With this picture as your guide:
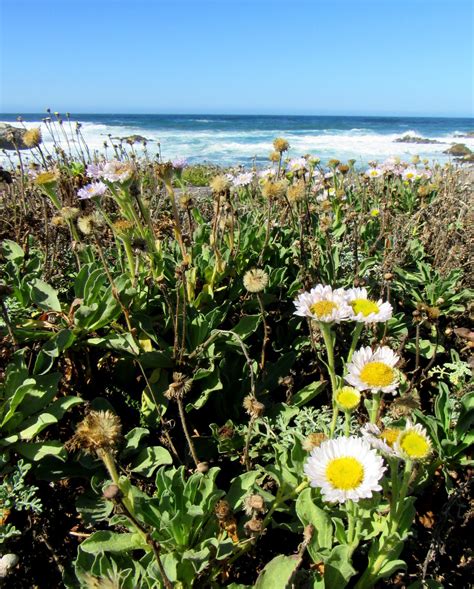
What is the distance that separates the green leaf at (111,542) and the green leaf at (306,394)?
1060 millimetres

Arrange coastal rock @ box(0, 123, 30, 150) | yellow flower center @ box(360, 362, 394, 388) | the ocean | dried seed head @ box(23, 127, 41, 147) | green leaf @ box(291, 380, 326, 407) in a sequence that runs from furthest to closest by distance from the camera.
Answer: the ocean < coastal rock @ box(0, 123, 30, 150) < dried seed head @ box(23, 127, 41, 147) < green leaf @ box(291, 380, 326, 407) < yellow flower center @ box(360, 362, 394, 388)

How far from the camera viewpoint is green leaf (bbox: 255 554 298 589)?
149cm

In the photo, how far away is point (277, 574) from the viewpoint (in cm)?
151

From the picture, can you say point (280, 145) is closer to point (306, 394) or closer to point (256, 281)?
point (256, 281)

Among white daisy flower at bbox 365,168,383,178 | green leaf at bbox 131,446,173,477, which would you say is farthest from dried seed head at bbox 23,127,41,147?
white daisy flower at bbox 365,168,383,178

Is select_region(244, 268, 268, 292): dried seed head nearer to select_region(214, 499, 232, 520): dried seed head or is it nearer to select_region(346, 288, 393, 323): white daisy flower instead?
select_region(346, 288, 393, 323): white daisy flower

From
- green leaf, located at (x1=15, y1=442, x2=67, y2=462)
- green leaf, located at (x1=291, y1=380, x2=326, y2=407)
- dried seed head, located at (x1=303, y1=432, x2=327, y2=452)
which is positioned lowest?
green leaf, located at (x1=291, y1=380, x2=326, y2=407)

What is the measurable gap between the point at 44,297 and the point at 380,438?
1697mm

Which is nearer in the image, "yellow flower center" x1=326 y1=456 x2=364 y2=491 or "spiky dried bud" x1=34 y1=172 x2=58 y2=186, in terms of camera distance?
"yellow flower center" x1=326 y1=456 x2=364 y2=491

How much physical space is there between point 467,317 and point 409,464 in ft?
7.28

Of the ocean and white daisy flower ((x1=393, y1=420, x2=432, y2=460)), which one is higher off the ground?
the ocean

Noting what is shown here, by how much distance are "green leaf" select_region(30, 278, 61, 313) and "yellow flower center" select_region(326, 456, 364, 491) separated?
1517mm

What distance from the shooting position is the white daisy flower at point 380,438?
1.45 meters

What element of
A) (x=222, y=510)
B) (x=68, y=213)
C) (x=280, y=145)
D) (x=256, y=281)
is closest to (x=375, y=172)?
(x=280, y=145)
